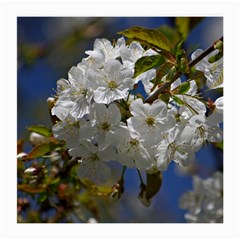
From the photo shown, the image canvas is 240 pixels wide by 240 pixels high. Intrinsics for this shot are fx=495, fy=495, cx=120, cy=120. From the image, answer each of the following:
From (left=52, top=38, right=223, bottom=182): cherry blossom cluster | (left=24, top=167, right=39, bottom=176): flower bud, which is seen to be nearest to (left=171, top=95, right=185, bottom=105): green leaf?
(left=52, top=38, right=223, bottom=182): cherry blossom cluster

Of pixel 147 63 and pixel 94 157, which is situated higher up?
pixel 147 63

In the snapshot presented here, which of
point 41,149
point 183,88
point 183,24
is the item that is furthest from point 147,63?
point 183,24

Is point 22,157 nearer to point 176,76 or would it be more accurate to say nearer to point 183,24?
point 176,76

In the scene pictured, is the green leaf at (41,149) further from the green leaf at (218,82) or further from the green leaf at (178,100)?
the green leaf at (218,82)

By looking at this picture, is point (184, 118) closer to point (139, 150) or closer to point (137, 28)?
point (139, 150)

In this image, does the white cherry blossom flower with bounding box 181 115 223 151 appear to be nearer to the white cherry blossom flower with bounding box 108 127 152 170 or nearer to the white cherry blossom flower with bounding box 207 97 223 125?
the white cherry blossom flower with bounding box 207 97 223 125
